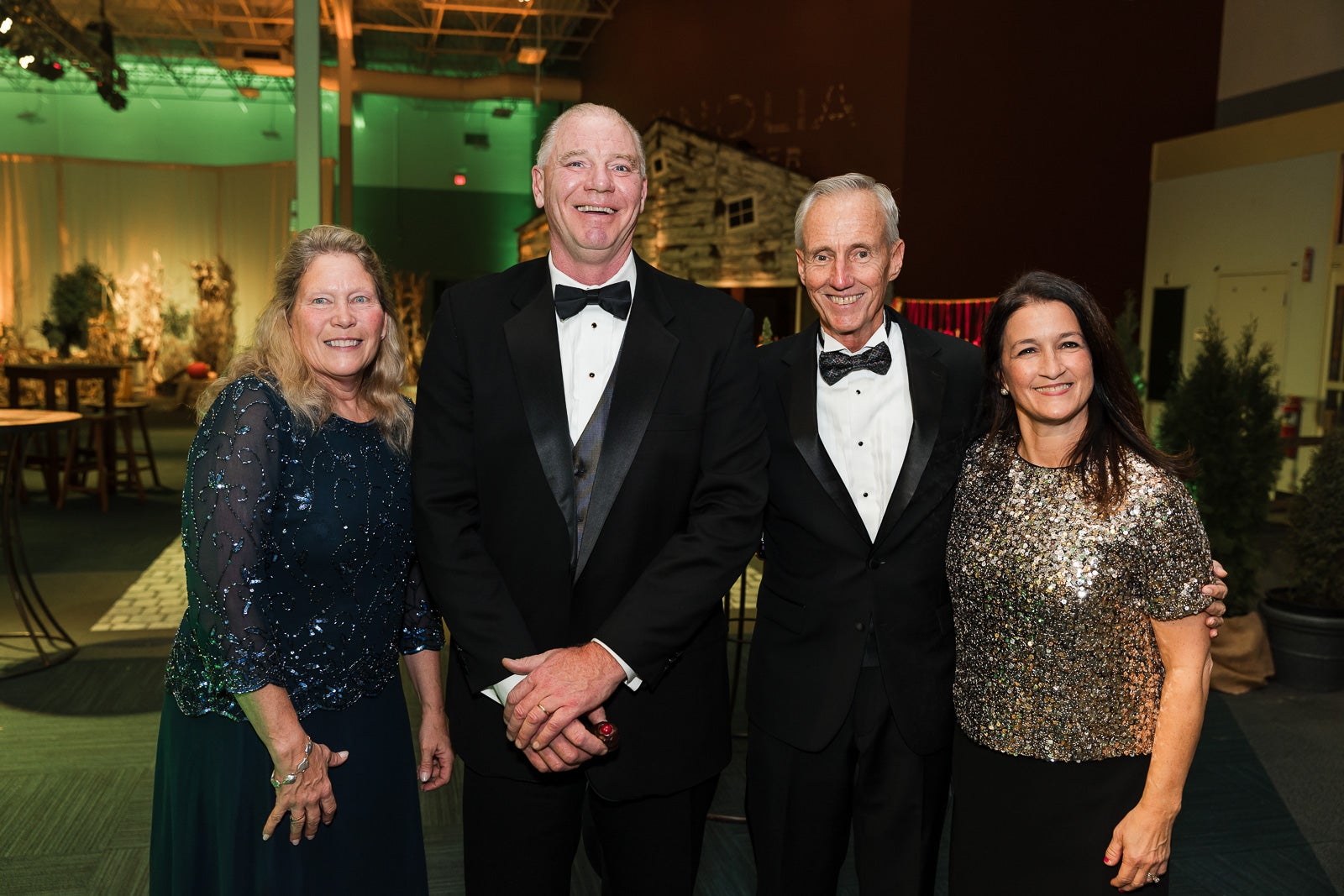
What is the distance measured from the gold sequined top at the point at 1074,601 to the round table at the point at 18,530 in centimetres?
395

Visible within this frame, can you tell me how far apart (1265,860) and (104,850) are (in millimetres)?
3513

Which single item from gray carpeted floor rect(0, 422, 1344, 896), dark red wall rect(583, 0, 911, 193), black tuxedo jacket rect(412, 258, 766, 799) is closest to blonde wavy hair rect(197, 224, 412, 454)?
black tuxedo jacket rect(412, 258, 766, 799)

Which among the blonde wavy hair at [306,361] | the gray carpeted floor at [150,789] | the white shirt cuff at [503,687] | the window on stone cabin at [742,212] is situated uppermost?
the window on stone cabin at [742,212]

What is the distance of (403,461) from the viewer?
1.95 m

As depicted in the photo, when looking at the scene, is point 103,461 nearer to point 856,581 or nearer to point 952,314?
point 856,581

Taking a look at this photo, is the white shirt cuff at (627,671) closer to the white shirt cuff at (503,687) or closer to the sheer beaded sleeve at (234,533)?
the white shirt cuff at (503,687)

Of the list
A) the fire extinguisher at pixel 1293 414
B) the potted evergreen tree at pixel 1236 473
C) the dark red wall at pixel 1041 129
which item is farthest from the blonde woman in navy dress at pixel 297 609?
the fire extinguisher at pixel 1293 414

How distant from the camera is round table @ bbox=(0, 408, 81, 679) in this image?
4.25m

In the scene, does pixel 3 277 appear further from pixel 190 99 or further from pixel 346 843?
pixel 346 843

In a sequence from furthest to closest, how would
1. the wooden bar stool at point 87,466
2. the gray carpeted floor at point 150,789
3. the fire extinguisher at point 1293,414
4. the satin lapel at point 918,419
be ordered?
the fire extinguisher at point 1293,414
the wooden bar stool at point 87,466
the gray carpeted floor at point 150,789
the satin lapel at point 918,419

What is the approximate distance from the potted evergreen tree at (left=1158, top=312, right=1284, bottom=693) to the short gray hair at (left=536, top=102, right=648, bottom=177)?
3.81m

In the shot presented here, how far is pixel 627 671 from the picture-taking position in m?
1.71

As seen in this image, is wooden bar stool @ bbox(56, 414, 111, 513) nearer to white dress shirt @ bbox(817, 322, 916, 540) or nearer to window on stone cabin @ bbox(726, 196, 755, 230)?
white dress shirt @ bbox(817, 322, 916, 540)

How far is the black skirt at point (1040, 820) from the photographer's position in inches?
68.7
